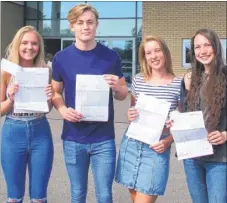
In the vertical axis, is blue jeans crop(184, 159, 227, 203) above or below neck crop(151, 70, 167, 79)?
below

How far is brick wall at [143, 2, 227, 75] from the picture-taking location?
17.2 meters

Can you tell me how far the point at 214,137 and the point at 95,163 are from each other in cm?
102

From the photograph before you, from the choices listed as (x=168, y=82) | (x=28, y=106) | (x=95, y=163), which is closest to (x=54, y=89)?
(x=28, y=106)

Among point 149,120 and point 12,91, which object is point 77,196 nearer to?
point 149,120

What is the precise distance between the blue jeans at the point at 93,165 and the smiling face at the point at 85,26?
0.83m

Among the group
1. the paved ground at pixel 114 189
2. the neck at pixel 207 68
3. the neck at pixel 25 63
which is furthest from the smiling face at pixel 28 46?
the paved ground at pixel 114 189

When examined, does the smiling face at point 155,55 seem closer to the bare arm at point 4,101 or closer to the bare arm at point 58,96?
the bare arm at point 58,96

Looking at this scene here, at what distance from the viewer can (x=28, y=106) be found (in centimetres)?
341

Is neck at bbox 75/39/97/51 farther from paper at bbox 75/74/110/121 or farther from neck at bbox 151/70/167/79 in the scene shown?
neck at bbox 151/70/167/79

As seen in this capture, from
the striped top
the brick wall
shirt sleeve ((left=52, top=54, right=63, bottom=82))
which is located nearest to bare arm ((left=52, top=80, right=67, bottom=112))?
shirt sleeve ((left=52, top=54, right=63, bottom=82))

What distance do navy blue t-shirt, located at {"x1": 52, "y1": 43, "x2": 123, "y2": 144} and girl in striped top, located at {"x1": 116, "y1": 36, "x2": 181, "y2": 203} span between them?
21 centimetres

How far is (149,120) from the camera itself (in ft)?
10.5

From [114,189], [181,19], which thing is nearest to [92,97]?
[114,189]

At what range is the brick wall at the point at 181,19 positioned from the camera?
17219 mm
